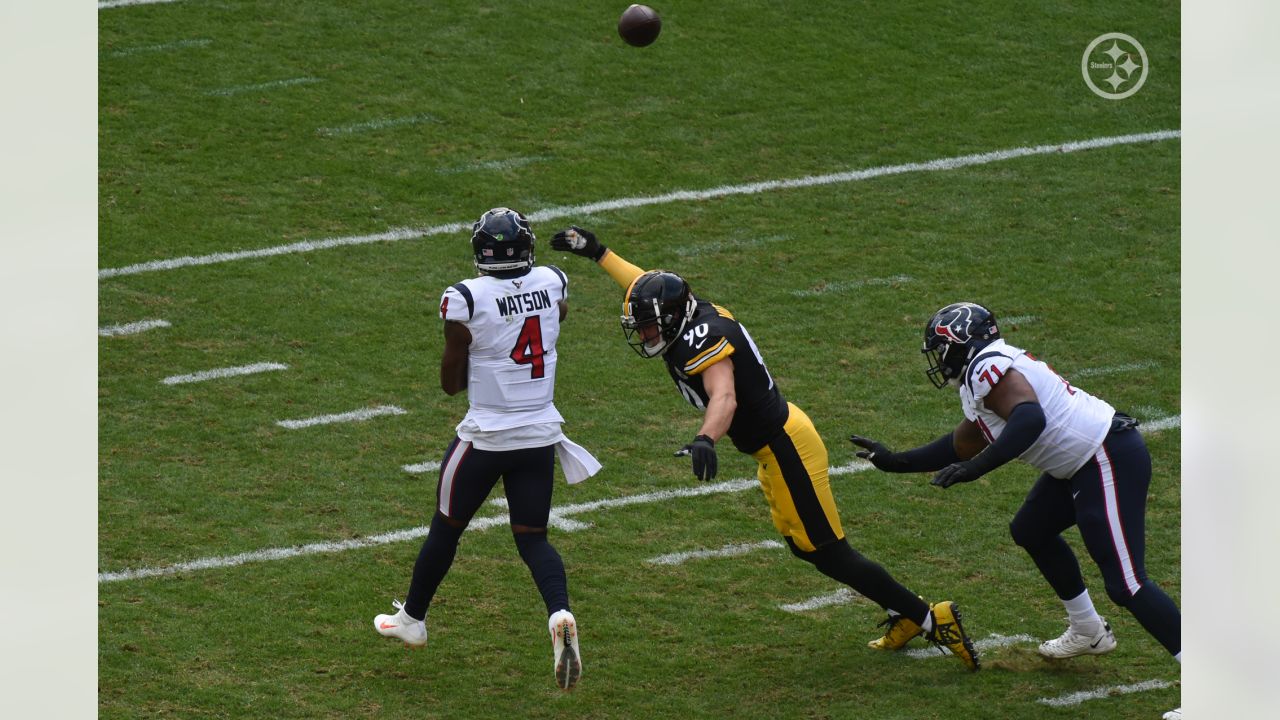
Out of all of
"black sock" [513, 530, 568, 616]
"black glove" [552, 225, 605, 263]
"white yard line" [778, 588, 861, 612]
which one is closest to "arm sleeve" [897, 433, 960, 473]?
"white yard line" [778, 588, 861, 612]

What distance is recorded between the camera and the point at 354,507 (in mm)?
7863

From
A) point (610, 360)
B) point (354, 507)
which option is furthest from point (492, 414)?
point (610, 360)

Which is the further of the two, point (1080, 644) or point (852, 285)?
point (852, 285)

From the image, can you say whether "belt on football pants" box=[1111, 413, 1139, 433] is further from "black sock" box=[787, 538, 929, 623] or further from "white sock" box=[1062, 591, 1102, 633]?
"black sock" box=[787, 538, 929, 623]

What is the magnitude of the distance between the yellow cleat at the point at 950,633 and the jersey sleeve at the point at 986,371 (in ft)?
2.85

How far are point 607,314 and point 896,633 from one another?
4.36 m

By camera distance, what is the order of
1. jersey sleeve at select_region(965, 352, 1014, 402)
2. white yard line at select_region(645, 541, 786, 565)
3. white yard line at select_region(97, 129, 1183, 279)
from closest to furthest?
jersey sleeve at select_region(965, 352, 1014, 402) → white yard line at select_region(645, 541, 786, 565) → white yard line at select_region(97, 129, 1183, 279)

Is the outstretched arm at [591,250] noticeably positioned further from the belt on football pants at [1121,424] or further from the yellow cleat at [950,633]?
the belt on football pants at [1121,424]

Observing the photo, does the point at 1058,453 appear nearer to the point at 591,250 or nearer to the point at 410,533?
the point at 591,250

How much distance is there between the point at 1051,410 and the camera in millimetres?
5820

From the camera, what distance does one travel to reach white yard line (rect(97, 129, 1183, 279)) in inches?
432

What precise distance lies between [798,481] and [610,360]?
12.1ft

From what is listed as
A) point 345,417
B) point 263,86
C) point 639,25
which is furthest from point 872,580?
point 263,86

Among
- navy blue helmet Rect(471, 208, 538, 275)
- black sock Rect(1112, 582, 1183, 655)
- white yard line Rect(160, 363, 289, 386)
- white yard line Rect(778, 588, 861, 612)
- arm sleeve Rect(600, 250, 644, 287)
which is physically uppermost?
navy blue helmet Rect(471, 208, 538, 275)
